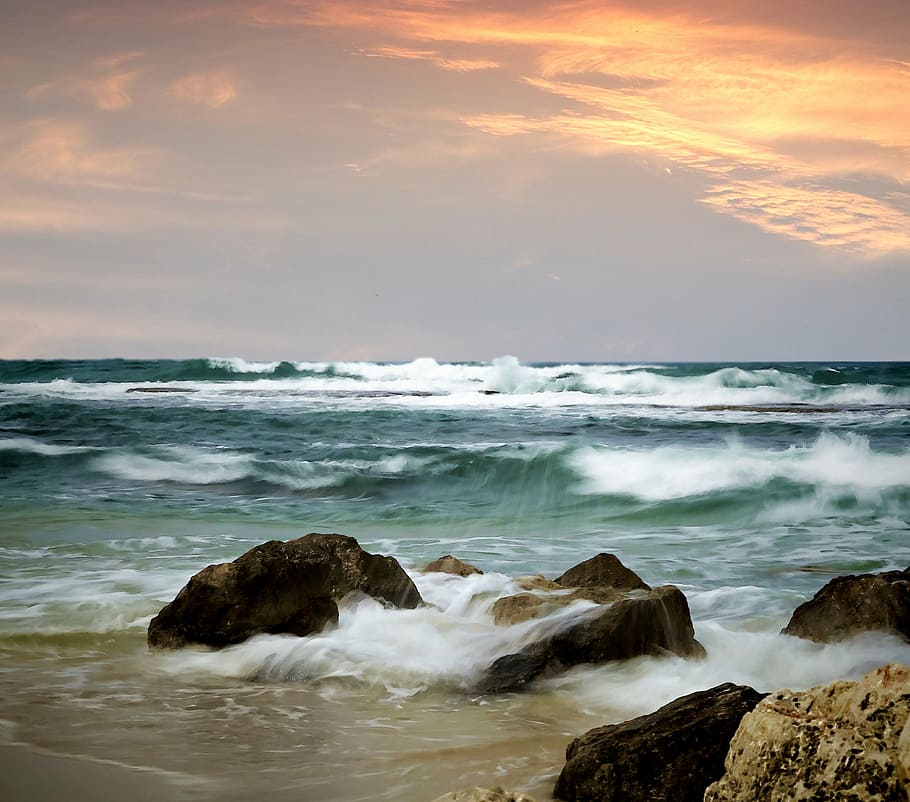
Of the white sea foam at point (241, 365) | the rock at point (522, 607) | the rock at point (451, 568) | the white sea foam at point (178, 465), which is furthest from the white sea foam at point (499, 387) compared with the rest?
the rock at point (522, 607)

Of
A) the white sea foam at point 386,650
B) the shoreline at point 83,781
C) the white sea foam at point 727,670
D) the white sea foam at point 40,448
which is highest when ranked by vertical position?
the white sea foam at point 40,448

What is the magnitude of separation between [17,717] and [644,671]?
8.80 feet

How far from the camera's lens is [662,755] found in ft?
9.59

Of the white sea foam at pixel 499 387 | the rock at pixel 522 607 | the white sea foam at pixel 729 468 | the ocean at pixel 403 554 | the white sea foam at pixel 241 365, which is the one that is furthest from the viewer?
the white sea foam at pixel 241 365

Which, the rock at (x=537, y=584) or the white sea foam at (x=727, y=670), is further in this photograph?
the rock at (x=537, y=584)

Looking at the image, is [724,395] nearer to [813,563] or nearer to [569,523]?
[569,523]

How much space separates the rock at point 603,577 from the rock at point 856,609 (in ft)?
3.41

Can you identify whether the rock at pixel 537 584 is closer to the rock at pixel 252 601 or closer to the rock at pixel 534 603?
the rock at pixel 534 603

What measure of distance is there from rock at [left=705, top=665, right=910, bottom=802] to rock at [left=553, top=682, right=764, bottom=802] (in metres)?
0.62

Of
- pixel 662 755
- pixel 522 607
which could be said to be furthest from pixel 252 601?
pixel 662 755

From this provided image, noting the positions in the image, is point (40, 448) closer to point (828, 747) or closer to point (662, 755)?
point (662, 755)

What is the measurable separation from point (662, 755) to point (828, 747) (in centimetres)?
94

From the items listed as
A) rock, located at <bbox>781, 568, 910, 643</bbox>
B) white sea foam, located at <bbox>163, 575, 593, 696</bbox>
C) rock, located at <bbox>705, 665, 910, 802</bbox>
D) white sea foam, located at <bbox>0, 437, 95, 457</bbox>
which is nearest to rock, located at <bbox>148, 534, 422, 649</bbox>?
white sea foam, located at <bbox>163, 575, 593, 696</bbox>

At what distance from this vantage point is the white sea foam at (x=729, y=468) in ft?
40.1
